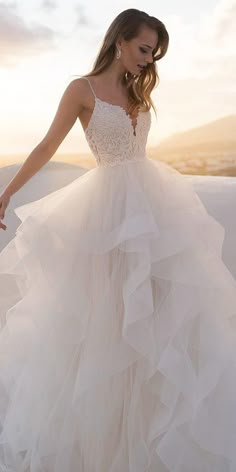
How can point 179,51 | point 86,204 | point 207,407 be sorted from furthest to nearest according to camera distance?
point 179,51
point 86,204
point 207,407

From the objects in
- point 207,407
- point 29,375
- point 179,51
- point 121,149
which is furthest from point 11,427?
point 179,51

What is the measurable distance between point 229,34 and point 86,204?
1.76m

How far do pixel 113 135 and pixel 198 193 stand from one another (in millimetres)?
705

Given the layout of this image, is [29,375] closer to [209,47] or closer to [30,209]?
[30,209]

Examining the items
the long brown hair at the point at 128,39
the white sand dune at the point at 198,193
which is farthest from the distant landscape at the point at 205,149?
the long brown hair at the point at 128,39

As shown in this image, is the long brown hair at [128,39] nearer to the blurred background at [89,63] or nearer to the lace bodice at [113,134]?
the lace bodice at [113,134]

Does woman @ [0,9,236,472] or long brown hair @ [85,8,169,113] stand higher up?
long brown hair @ [85,8,169,113]

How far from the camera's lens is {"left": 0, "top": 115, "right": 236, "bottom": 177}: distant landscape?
127 inches

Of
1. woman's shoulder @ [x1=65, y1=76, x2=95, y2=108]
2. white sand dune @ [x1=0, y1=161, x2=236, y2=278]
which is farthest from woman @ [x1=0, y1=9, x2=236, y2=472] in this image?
white sand dune @ [x1=0, y1=161, x2=236, y2=278]

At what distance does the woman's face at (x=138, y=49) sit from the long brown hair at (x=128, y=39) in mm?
11

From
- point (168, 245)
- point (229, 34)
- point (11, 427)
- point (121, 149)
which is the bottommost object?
point (11, 427)

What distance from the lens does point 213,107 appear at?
10.4 feet

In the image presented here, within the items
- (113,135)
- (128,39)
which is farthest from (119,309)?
(128,39)

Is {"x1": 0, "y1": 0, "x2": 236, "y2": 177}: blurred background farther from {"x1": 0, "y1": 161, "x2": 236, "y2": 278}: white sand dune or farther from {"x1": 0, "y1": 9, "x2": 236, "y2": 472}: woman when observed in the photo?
{"x1": 0, "y1": 9, "x2": 236, "y2": 472}: woman
